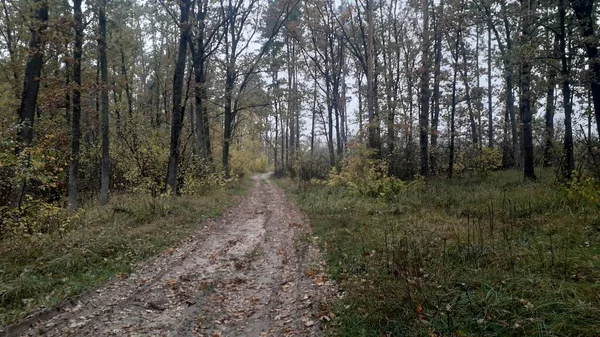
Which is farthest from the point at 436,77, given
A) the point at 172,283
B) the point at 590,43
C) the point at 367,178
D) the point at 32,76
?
the point at 172,283

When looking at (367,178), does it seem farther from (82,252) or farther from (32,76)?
(32,76)

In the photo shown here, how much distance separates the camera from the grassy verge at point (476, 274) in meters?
3.46

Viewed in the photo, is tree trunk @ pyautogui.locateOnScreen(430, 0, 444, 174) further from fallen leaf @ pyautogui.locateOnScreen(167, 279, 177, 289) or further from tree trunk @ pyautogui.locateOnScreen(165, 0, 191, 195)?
fallen leaf @ pyautogui.locateOnScreen(167, 279, 177, 289)

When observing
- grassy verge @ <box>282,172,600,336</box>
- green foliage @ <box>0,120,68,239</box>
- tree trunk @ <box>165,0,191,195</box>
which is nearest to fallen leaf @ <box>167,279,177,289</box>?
grassy verge @ <box>282,172,600,336</box>

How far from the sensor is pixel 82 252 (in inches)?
245

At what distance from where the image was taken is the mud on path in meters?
4.16

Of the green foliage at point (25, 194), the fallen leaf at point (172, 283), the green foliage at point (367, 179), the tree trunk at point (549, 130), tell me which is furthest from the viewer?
the tree trunk at point (549, 130)

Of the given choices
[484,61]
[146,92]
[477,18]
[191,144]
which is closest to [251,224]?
[191,144]

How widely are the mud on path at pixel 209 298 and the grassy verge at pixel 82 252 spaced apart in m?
0.34

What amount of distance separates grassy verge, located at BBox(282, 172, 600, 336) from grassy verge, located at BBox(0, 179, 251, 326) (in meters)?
3.80

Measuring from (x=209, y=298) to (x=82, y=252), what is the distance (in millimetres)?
2863

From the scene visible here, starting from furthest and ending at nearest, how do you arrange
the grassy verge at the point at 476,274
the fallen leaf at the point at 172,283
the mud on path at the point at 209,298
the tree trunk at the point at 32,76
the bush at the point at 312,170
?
the bush at the point at 312,170 < the tree trunk at the point at 32,76 < the fallen leaf at the point at 172,283 < the mud on path at the point at 209,298 < the grassy verge at the point at 476,274

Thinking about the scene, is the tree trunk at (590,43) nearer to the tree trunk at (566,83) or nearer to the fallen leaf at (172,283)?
the tree trunk at (566,83)

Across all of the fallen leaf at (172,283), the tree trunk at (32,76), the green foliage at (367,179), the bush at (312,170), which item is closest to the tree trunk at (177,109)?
the tree trunk at (32,76)
